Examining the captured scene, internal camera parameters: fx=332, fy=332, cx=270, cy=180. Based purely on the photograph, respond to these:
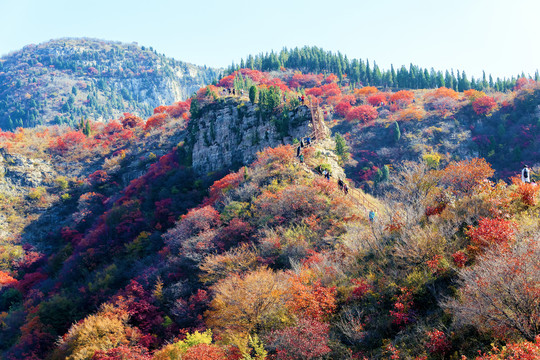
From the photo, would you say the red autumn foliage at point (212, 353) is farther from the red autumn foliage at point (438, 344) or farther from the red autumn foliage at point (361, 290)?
the red autumn foliage at point (438, 344)

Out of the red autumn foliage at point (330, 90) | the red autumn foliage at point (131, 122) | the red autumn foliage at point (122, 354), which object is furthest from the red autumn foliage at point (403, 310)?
the red autumn foliage at point (131, 122)

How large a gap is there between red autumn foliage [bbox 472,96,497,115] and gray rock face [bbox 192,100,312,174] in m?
49.3

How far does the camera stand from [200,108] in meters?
68.6

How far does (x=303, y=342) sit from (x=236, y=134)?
47.2m

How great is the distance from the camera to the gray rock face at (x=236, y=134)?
5278cm

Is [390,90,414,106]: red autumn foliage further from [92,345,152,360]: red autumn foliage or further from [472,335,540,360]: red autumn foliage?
[472,335,540,360]: red autumn foliage

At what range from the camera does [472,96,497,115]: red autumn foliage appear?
251 feet

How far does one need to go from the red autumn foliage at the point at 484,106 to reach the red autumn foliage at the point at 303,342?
78692 millimetres

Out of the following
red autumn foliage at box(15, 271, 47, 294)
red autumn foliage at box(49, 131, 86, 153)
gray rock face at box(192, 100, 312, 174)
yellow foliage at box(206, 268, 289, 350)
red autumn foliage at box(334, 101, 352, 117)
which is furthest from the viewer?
red autumn foliage at box(49, 131, 86, 153)

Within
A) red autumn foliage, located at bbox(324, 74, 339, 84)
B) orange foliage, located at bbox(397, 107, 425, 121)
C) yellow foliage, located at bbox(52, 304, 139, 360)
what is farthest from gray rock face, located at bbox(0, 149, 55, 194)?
red autumn foliage, located at bbox(324, 74, 339, 84)

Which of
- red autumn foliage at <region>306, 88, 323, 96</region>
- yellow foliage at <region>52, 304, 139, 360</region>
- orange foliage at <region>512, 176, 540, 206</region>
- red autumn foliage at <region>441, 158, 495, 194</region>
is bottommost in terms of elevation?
yellow foliage at <region>52, 304, 139, 360</region>

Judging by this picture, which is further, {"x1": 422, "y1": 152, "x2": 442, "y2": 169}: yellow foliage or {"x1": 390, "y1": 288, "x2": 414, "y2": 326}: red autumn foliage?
{"x1": 422, "y1": 152, "x2": 442, "y2": 169}: yellow foliage

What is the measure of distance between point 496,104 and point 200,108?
68173 millimetres

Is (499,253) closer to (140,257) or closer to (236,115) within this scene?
(140,257)
